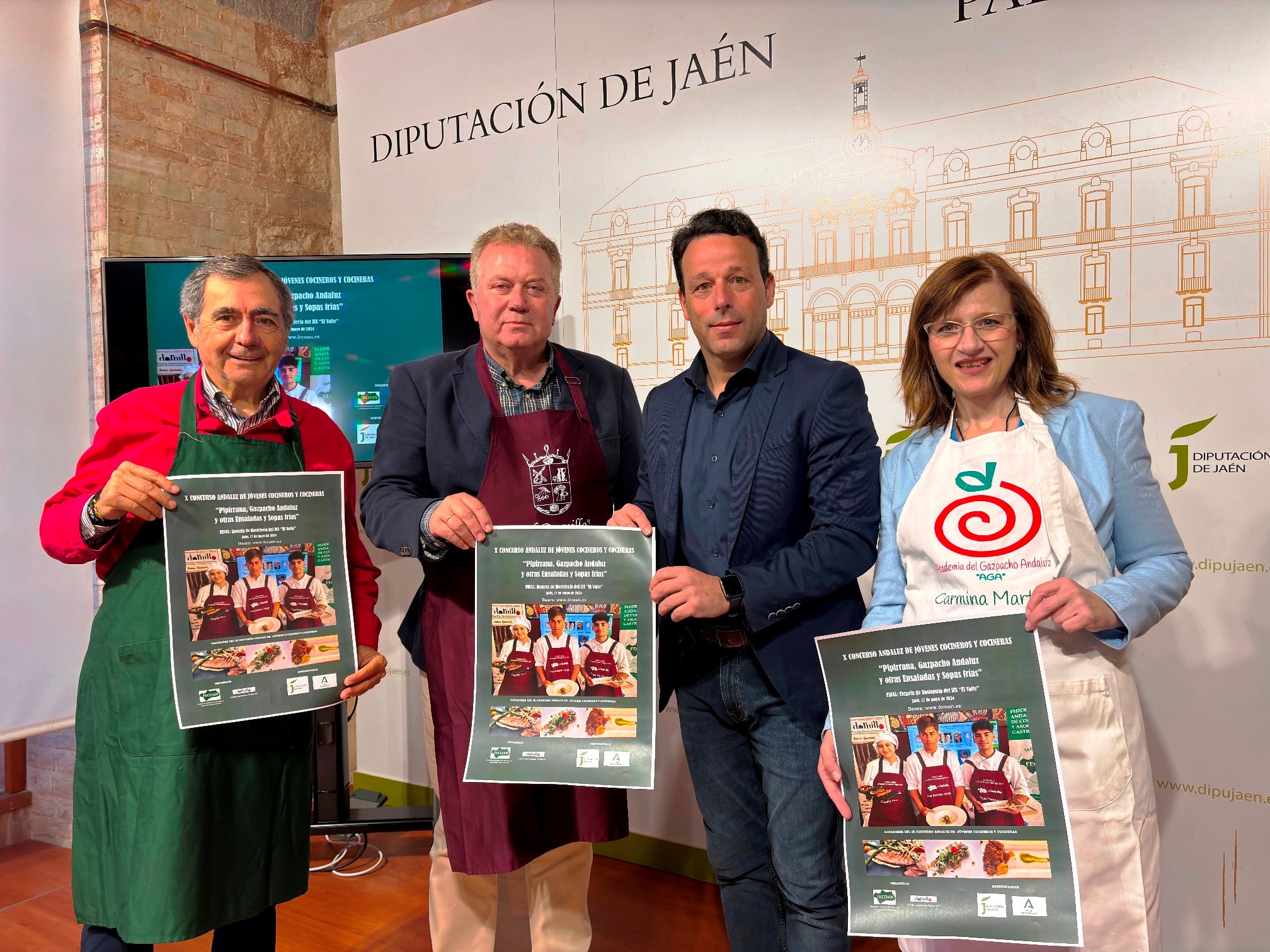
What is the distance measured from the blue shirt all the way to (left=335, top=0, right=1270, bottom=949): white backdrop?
128 centimetres

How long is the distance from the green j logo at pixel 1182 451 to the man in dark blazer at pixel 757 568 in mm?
1242

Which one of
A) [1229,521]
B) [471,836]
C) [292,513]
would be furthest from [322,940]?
[1229,521]

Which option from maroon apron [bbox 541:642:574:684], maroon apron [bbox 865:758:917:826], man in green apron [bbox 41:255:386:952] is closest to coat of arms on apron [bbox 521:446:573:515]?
maroon apron [bbox 541:642:574:684]

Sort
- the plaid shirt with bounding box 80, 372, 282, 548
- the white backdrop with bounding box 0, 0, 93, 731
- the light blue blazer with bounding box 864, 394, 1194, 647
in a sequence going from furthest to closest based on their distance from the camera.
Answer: the white backdrop with bounding box 0, 0, 93, 731 < the plaid shirt with bounding box 80, 372, 282, 548 < the light blue blazer with bounding box 864, 394, 1194, 647

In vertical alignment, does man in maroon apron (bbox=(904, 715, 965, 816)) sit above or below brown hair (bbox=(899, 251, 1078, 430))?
below

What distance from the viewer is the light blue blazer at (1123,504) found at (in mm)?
1443

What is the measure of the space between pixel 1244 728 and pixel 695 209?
2.32m

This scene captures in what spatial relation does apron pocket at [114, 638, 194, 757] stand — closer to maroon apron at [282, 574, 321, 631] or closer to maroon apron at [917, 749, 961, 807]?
maroon apron at [282, 574, 321, 631]

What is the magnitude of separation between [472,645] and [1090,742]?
4.15 feet

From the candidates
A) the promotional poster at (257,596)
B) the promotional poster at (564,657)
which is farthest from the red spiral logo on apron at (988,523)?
the promotional poster at (257,596)

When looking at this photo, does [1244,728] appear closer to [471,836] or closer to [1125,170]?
[1125,170]

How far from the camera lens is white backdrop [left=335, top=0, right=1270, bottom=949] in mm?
2402

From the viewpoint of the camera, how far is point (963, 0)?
8.89 ft

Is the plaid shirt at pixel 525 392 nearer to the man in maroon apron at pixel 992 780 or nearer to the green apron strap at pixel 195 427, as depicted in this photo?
the green apron strap at pixel 195 427
